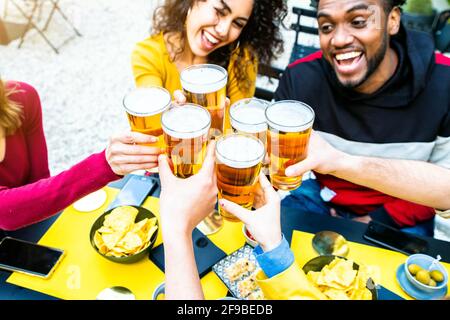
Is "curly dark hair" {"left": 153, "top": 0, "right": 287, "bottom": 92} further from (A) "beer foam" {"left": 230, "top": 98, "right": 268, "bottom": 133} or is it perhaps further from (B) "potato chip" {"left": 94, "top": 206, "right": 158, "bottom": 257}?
(B) "potato chip" {"left": 94, "top": 206, "right": 158, "bottom": 257}

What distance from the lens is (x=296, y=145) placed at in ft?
4.07

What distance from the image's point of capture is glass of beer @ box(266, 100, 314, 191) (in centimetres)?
118

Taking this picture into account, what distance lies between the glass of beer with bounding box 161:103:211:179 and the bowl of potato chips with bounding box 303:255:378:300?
60 cm

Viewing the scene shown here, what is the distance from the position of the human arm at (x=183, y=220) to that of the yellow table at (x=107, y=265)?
0.33m

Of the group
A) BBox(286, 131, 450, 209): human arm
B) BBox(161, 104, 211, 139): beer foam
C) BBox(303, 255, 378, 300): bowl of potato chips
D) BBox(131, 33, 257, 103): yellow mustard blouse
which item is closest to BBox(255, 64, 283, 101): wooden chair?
BBox(131, 33, 257, 103): yellow mustard blouse

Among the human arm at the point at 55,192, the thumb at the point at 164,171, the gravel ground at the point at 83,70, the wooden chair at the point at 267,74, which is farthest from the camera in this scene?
the gravel ground at the point at 83,70

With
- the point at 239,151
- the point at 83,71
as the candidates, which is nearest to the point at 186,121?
the point at 239,151

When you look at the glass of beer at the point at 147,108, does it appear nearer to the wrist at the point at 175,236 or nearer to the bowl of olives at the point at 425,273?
the wrist at the point at 175,236

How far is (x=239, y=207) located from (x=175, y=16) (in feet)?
4.89

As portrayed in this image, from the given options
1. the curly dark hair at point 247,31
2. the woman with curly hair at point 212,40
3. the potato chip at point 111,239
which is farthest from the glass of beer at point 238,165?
the curly dark hair at point 247,31

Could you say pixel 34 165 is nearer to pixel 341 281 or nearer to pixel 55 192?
pixel 55 192

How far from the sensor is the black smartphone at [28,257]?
139cm

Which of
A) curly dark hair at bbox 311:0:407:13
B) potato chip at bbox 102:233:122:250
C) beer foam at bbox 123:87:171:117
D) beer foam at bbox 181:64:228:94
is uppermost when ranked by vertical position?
curly dark hair at bbox 311:0:407:13
